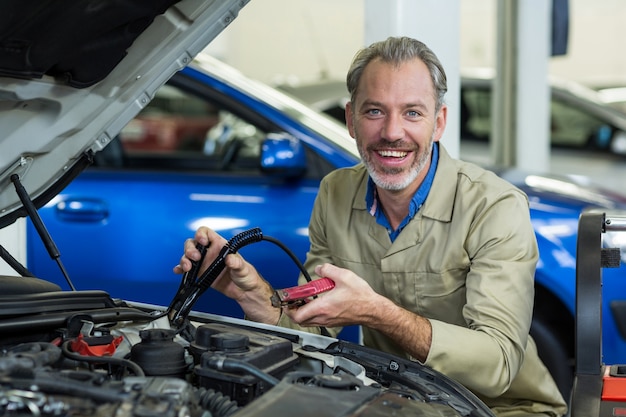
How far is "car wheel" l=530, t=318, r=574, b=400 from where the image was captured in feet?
11.6

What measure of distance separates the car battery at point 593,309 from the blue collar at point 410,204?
1.34ft

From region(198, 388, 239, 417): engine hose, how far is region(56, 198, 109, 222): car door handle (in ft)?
7.05

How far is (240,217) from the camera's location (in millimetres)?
3656

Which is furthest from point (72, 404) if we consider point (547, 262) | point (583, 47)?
point (583, 47)

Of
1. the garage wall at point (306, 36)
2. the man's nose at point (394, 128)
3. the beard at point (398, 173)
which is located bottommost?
the beard at point (398, 173)

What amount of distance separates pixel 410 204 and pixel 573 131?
6.52m

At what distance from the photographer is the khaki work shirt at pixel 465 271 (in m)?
2.22

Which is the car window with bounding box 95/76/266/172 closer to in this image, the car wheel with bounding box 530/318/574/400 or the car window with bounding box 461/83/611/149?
the car wheel with bounding box 530/318/574/400

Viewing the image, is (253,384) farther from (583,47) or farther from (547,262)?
(583,47)

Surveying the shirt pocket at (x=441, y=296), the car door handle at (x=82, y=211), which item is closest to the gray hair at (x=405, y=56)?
the shirt pocket at (x=441, y=296)

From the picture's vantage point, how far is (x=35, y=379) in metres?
1.50

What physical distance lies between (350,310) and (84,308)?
1.90ft

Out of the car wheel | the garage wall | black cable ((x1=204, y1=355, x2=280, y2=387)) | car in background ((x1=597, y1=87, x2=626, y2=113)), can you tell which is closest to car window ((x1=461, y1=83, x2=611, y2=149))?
car in background ((x1=597, y1=87, x2=626, y2=113))

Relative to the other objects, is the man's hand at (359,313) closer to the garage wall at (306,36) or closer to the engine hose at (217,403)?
the engine hose at (217,403)
